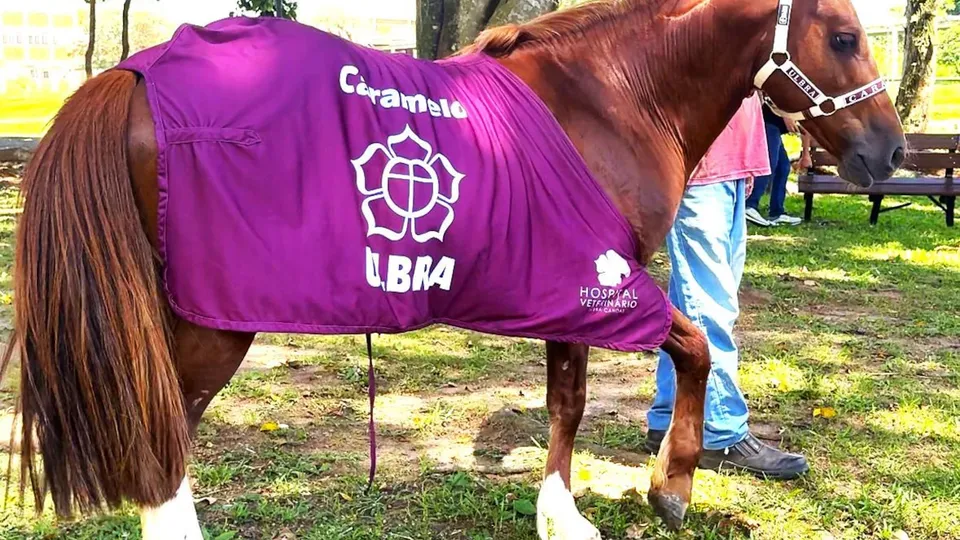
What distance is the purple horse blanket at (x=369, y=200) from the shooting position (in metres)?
1.96

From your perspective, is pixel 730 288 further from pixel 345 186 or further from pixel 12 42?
pixel 12 42

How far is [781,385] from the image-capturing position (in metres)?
4.39

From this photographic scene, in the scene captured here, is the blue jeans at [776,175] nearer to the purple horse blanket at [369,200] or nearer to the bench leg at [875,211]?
the bench leg at [875,211]

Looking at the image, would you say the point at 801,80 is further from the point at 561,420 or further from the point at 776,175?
the point at 776,175

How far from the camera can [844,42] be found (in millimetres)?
2611

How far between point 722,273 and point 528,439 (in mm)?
1080

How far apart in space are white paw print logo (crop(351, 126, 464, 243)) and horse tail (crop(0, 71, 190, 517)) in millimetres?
524

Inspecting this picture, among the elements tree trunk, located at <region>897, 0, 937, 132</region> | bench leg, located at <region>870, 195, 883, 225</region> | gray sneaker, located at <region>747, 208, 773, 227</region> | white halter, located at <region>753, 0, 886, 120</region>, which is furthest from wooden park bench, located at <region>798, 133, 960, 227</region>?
white halter, located at <region>753, 0, 886, 120</region>

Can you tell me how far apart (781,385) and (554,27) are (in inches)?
99.5

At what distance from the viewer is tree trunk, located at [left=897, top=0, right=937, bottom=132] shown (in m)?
13.8

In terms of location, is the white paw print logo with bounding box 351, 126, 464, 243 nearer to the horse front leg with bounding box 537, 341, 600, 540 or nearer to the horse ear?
the horse ear

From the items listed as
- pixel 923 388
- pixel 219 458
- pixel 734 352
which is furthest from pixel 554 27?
pixel 923 388

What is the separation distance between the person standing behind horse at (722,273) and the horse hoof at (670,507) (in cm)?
64

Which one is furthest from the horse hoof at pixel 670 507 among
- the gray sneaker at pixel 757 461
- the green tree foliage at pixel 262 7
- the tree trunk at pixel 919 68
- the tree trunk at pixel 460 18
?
the tree trunk at pixel 919 68
